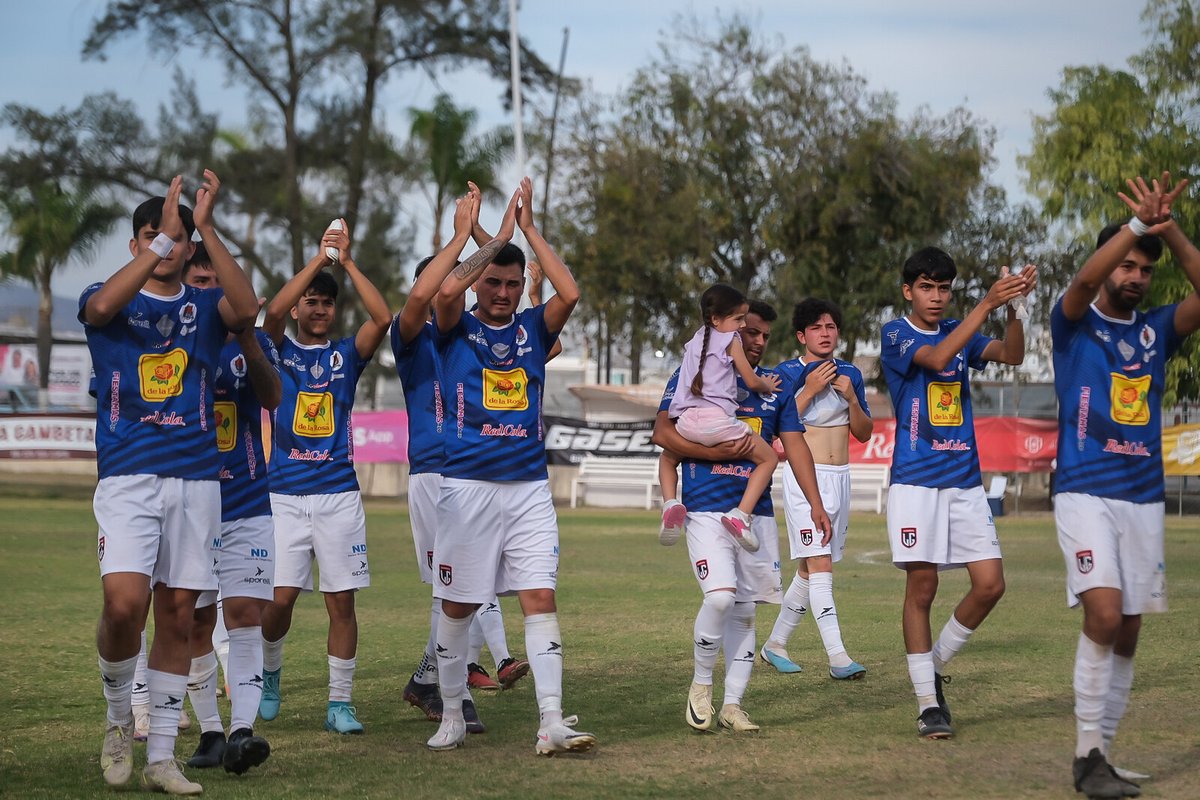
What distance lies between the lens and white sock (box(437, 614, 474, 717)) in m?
7.05

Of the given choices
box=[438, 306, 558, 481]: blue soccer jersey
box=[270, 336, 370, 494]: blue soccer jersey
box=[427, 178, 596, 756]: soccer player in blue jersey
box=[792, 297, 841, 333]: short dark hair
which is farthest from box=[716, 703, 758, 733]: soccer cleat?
box=[792, 297, 841, 333]: short dark hair

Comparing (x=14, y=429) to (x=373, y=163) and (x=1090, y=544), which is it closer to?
(x=373, y=163)

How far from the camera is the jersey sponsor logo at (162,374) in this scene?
6082mm

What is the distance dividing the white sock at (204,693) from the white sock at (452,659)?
3.57 ft

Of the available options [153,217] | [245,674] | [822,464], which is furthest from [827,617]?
[153,217]

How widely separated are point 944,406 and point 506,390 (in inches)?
94.3

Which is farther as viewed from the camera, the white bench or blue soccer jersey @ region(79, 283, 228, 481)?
the white bench

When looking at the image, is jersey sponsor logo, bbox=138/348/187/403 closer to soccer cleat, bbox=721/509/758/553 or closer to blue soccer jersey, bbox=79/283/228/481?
blue soccer jersey, bbox=79/283/228/481

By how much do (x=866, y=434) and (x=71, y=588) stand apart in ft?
28.5

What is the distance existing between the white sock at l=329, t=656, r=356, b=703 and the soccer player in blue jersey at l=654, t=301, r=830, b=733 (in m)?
1.80

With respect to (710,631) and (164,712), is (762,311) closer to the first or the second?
(710,631)

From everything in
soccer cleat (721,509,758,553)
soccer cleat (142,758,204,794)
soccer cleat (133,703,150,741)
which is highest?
soccer cleat (721,509,758,553)

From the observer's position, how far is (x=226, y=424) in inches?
267

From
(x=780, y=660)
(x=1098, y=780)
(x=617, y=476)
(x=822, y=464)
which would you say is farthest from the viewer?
(x=617, y=476)
